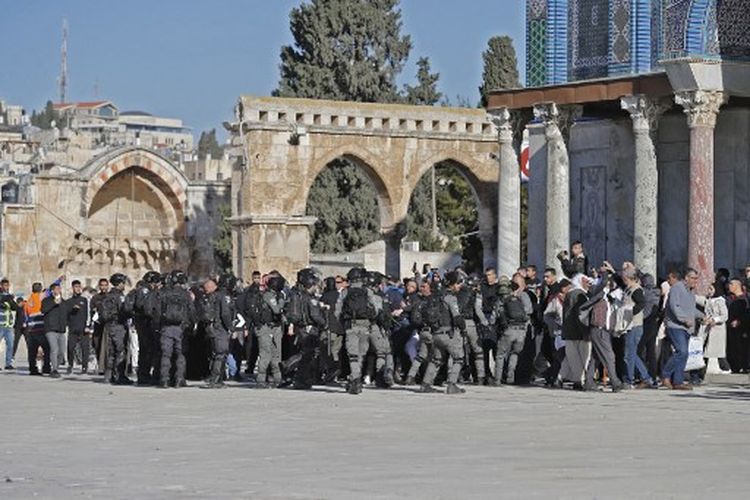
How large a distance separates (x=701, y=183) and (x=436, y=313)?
6033 millimetres

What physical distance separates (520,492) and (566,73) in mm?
17475

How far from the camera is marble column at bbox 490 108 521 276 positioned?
2877cm

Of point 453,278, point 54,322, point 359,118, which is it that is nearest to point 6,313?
point 54,322

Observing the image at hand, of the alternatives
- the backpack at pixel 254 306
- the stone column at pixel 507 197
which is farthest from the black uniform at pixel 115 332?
the stone column at pixel 507 197

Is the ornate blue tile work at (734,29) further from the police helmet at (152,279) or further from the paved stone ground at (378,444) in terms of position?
the police helmet at (152,279)

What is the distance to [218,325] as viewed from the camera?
22.7 m

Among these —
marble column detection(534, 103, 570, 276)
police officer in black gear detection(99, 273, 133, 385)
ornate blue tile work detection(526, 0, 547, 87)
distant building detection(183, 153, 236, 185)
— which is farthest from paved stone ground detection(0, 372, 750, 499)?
distant building detection(183, 153, 236, 185)

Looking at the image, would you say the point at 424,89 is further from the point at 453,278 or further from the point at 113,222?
the point at 453,278

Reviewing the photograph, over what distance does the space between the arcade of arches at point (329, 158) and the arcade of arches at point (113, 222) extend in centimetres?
1520

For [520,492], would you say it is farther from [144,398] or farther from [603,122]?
[603,122]

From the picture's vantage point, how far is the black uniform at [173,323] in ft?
74.6

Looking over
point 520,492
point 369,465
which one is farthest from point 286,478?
point 520,492

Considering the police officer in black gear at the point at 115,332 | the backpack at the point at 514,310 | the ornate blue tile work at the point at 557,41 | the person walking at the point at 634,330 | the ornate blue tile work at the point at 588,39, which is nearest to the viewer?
the person walking at the point at 634,330

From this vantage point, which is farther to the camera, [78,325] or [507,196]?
[507,196]
